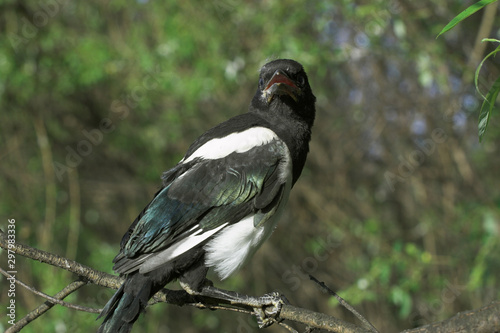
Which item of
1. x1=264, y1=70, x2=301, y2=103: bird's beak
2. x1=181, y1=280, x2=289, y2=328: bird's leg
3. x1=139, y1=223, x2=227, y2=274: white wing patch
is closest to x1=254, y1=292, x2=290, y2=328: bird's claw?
x1=181, y1=280, x2=289, y2=328: bird's leg

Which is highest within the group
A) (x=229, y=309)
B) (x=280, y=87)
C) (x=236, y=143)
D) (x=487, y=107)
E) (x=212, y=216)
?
(x=280, y=87)

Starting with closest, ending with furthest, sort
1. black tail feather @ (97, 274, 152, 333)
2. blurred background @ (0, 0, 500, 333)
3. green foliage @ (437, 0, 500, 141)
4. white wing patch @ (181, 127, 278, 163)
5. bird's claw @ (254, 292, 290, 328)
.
A: green foliage @ (437, 0, 500, 141)
black tail feather @ (97, 274, 152, 333)
bird's claw @ (254, 292, 290, 328)
white wing patch @ (181, 127, 278, 163)
blurred background @ (0, 0, 500, 333)

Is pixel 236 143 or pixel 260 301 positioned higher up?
pixel 236 143

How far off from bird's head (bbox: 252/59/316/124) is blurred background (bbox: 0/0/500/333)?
155 cm

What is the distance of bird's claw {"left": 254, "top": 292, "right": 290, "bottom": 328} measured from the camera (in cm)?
230

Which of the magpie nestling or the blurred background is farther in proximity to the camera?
the blurred background

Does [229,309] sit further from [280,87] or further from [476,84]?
[476,84]

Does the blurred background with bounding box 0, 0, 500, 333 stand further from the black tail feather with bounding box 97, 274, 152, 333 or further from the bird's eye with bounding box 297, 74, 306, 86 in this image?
the black tail feather with bounding box 97, 274, 152, 333

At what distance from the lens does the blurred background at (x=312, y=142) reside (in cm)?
472

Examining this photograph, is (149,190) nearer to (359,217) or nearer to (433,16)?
(359,217)

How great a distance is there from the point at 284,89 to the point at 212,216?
67cm

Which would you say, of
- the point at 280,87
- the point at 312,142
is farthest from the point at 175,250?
the point at 312,142

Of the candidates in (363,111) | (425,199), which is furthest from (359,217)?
(363,111)

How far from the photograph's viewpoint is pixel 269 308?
234 cm
